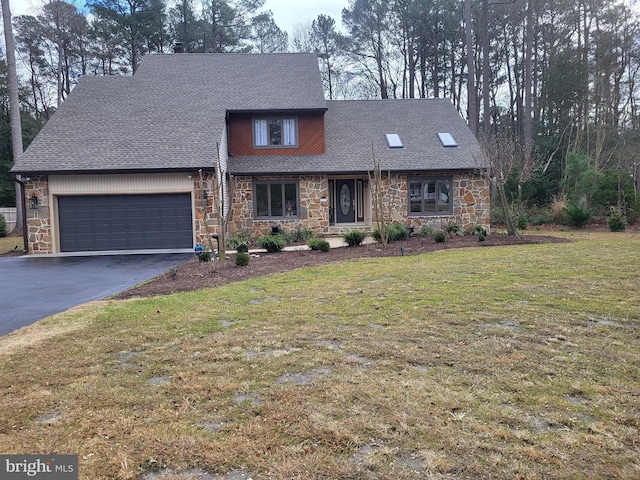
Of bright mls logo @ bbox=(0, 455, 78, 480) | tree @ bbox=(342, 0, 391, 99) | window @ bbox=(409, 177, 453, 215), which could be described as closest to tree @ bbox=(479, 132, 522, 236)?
window @ bbox=(409, 177, 453, 215)

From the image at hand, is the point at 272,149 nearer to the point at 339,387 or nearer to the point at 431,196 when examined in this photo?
the point at 431,196

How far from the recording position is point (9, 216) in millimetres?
21828

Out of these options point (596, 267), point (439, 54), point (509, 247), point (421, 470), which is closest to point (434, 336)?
point (421, 470)

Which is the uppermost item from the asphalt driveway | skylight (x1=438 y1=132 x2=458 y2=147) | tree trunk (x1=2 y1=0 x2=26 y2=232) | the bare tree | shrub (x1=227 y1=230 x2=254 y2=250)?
tree trunk (x1=2 y1=0 x2=26 y2=232)

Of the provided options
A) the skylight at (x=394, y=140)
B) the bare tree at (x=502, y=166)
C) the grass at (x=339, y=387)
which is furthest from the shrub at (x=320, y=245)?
the skylight at (x=394, y=140)

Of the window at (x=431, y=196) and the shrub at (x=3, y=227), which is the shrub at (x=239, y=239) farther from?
the shrub at (x=3, y=227)

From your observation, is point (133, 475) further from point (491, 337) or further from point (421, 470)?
point (491, 337)

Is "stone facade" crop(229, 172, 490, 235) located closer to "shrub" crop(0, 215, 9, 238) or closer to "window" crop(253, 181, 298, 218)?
"window" crop(253, 181, 298, 218)

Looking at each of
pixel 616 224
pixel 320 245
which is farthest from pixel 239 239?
pixel 616 224

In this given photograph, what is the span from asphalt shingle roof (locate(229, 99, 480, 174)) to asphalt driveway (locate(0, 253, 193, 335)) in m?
5.49

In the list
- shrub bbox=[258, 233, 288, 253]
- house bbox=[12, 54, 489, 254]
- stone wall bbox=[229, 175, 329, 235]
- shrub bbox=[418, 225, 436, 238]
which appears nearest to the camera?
shrub bbox=[258, 233, 288, 253]

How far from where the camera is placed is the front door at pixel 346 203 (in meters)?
17.5

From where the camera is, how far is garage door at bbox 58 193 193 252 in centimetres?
1383

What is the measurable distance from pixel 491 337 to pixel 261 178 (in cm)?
1257
